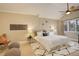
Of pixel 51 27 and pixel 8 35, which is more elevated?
pixel 51 27

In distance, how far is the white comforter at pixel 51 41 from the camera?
2215mm

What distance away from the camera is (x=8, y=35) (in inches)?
87.1

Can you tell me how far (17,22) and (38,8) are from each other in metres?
0.48

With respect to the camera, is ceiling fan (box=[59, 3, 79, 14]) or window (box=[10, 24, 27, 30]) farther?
window (box=[10, 24, 27, 30])

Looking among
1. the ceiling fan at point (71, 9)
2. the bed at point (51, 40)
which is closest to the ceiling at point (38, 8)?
the ceiling fan at point (71, 9)

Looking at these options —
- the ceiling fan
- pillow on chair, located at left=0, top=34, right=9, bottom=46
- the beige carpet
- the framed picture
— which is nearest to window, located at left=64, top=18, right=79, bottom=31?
the framed picture

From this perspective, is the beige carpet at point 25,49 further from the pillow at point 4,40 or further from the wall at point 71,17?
the wall at point 71,17

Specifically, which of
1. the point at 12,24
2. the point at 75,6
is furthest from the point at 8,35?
the point at 75,6

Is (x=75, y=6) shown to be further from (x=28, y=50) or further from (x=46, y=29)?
(x=28, y=50)

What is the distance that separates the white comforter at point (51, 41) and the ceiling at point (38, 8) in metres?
0.39

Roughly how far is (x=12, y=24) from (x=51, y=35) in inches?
31.0

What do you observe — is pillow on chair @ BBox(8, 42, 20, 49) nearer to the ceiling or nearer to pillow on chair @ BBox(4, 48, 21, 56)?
pillow on chair @ BBox(4, 48, 21, 56)

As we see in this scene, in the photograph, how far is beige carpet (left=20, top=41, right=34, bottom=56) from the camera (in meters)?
2.13

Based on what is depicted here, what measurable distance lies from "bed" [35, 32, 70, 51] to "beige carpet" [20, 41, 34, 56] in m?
0.23
